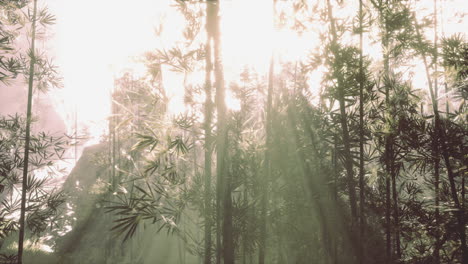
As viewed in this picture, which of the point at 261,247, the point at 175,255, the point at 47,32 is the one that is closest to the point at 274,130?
the point at 261,247

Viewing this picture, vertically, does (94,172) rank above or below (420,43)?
below

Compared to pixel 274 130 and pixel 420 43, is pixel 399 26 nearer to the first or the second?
pixel 420 43

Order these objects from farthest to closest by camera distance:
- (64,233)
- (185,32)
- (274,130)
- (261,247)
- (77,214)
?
(77,214), (64,233), (274,130), (261,247), (185,32)

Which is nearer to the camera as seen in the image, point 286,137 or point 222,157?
point 222,157

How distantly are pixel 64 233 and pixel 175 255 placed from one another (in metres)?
6.75

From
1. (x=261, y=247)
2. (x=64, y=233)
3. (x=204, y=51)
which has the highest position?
(x=204, y=51)

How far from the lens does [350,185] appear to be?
14.4 ft

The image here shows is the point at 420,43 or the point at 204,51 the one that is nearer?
the point at 204,51

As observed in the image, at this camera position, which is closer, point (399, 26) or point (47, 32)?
point (399, 26)

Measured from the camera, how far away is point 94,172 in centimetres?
2194

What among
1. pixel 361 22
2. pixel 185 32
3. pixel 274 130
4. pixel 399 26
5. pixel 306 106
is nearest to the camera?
pixel 185 32

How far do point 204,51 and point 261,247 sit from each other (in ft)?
12.8

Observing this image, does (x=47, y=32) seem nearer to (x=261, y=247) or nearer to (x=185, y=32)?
(x=185, y=32)

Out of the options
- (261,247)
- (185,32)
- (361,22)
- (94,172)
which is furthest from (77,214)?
(361,22)
